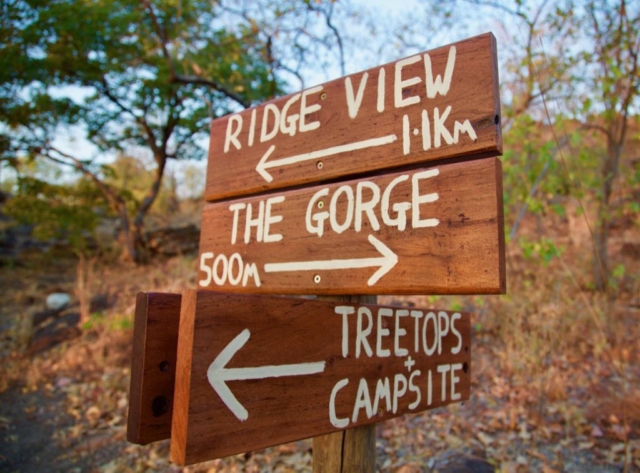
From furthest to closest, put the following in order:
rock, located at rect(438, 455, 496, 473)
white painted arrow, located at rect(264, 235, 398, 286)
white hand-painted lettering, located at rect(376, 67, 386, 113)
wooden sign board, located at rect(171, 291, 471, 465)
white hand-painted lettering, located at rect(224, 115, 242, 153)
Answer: rock, located at rect(438, 455, 496, 473)
white hand-painted lettering, located at rect(224, 115, 242, 153)
white hand-painted lettering, located at rect(376, 67, 386, 113)
white painted arrow, located at rect(264, 235, 398, 286)
wooden sign board, located at rect(171, 291, 471, 465)

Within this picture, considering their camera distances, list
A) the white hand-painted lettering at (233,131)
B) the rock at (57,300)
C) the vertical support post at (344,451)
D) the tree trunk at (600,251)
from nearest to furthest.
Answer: the vertical support post at (344,451) → the white hand-painted lettering at (233,131) → the tree trunk at (600,251) → the rock at (57,300)

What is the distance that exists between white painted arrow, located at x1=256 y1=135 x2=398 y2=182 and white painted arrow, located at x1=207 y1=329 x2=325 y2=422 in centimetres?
67

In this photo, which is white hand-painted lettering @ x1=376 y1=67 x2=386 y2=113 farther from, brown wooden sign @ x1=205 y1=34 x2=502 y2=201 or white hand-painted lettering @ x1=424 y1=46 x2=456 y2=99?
white hand-painted lettering @ x1=424 y1=46 x2=456 y2=99

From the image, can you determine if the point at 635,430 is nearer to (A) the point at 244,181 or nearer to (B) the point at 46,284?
(A) the point at 244,181

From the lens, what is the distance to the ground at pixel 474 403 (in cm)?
307

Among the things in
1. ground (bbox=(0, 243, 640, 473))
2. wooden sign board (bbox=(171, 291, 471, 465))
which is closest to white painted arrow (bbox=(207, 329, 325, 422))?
wooden sign board (bbox=(171, 291, 471, 465))

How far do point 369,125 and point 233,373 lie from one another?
826 mm

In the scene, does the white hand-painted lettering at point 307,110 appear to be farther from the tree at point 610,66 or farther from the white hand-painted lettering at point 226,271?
the tree at point 610,66

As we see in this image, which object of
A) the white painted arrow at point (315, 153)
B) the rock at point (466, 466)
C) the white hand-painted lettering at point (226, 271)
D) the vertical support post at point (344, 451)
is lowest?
the rock at point (466, 466)

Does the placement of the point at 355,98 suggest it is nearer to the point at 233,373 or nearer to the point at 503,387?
the point at 233,373

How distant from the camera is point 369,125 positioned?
53.6 inches

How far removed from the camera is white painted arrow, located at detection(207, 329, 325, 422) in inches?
36.1

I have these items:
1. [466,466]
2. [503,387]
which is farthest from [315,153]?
[503,387]

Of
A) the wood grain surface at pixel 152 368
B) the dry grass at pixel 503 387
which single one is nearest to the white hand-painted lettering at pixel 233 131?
the wood grain surface at pixel 152 368
